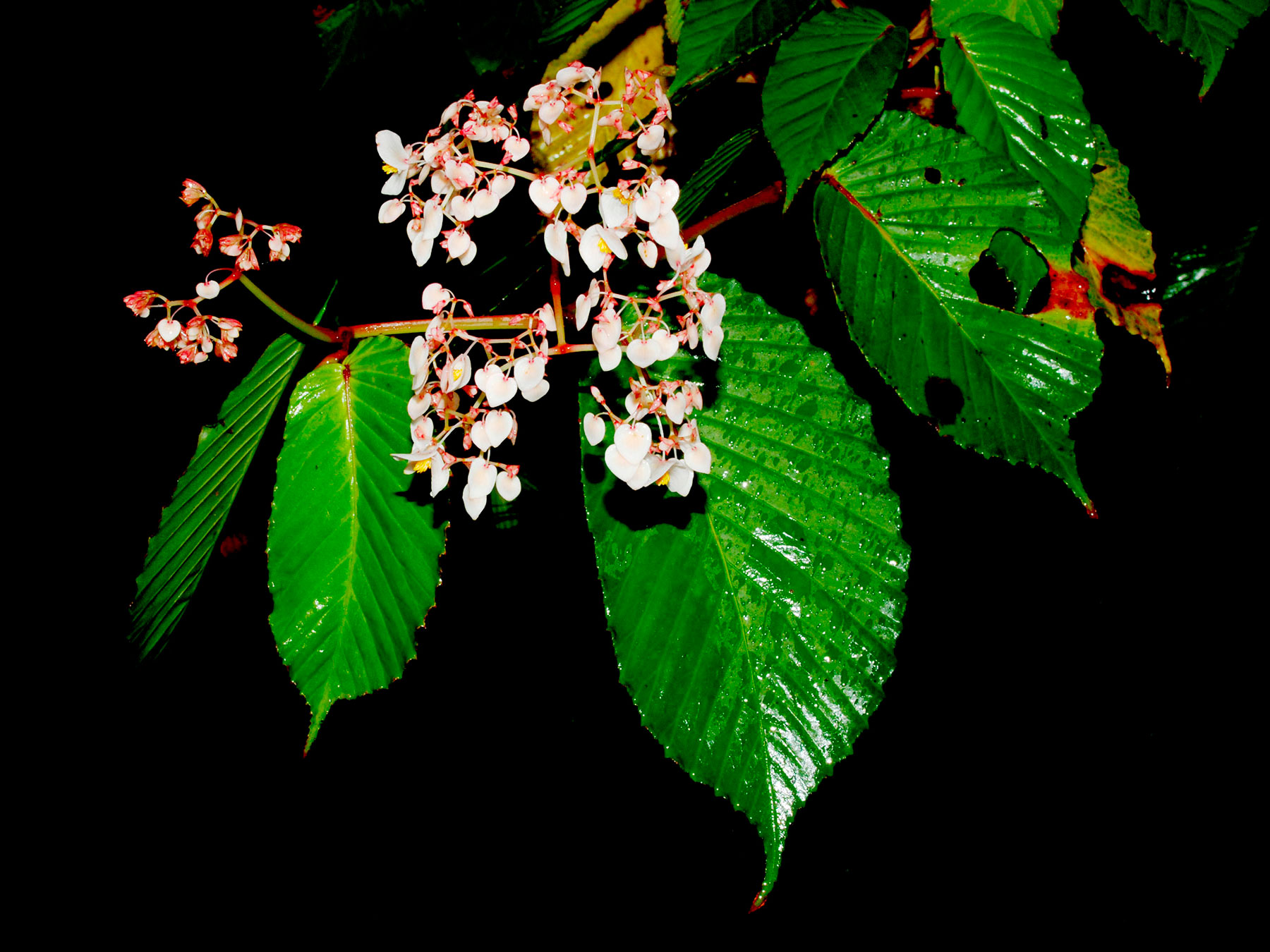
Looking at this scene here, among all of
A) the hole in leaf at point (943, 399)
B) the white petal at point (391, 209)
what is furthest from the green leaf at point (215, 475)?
the hole in leaf at point (943, 399)

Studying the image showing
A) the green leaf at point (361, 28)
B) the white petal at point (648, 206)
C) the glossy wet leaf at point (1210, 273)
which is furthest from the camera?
the green leaf at point (361, 28)

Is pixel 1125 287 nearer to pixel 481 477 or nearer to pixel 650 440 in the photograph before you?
pixel 650 440

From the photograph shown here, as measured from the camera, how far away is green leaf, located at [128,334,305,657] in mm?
610

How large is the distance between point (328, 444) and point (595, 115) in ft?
1.05

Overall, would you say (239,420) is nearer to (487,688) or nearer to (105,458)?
(105,458)

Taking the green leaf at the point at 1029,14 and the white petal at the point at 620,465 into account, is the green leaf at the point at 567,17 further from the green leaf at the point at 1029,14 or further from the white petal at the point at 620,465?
the white petal at the point at 620,465

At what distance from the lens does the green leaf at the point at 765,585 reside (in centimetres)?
46

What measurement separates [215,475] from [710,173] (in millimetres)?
508

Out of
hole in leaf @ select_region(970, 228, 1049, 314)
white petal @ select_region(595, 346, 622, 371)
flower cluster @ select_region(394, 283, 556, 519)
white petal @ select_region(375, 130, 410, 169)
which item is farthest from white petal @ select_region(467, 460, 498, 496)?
hole in leaf @ select_region(970, 228, 1049, 314)

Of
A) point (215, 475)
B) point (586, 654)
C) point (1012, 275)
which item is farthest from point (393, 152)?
point (586, 654)

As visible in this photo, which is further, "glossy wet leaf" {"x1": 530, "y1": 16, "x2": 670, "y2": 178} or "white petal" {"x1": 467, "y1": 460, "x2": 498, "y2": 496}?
"glossy wet leaf" {"x1": 530, "y1": 16, "x2": 670, "y2": 178}

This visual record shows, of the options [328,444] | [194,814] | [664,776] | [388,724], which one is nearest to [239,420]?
[328,444]

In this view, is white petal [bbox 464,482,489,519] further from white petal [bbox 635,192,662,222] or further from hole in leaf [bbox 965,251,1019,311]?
hole in leaf [bbox 965,251,1019,311]

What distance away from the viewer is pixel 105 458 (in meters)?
0.87
